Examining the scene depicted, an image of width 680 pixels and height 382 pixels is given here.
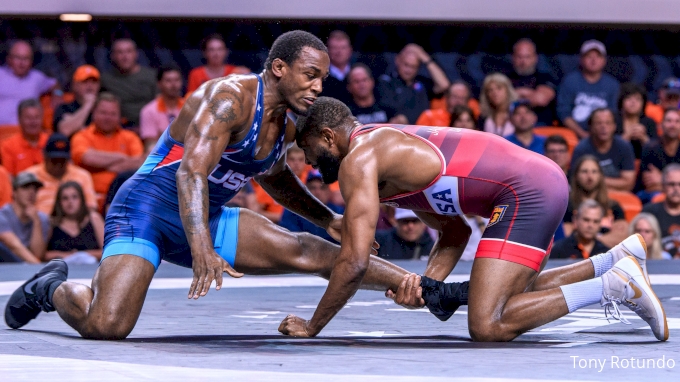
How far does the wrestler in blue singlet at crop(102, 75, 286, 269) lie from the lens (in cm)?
357

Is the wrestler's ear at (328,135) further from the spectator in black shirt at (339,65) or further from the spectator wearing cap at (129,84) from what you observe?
the spectator wearing cap at (129,84)

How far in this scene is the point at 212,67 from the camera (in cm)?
814

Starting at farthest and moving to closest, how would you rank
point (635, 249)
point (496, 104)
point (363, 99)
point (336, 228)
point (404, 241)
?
1. point (363, 99)
2. point (496, 104)
3. point (404, 241)
4. point (336, 228)
5. point (635, 249)

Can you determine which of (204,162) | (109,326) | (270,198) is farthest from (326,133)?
(270,198)

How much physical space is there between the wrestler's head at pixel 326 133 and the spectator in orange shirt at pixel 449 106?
175 inches

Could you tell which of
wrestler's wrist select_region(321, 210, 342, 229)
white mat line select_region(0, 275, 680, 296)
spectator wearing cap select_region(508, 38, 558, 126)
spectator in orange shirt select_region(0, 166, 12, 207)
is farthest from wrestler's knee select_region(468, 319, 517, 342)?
spectator wearing cap select_region(508, 38, 558, 126)

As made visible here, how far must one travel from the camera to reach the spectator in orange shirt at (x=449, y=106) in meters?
7.92

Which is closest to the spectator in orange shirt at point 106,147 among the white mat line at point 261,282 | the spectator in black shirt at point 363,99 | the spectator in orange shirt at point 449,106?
the white mat line at point 261,282

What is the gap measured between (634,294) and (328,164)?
1245mm

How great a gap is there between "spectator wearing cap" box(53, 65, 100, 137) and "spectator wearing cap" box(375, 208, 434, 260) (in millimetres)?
2868

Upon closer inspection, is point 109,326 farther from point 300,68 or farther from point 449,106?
point 449,106

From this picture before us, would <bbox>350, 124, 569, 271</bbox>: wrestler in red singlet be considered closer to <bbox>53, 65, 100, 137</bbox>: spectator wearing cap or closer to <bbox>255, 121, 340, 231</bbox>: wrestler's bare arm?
<bbox>255, 121, 340, 231</bbox>: wrestler's bare arm

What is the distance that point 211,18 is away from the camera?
843cm

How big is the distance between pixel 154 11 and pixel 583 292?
5.99m
